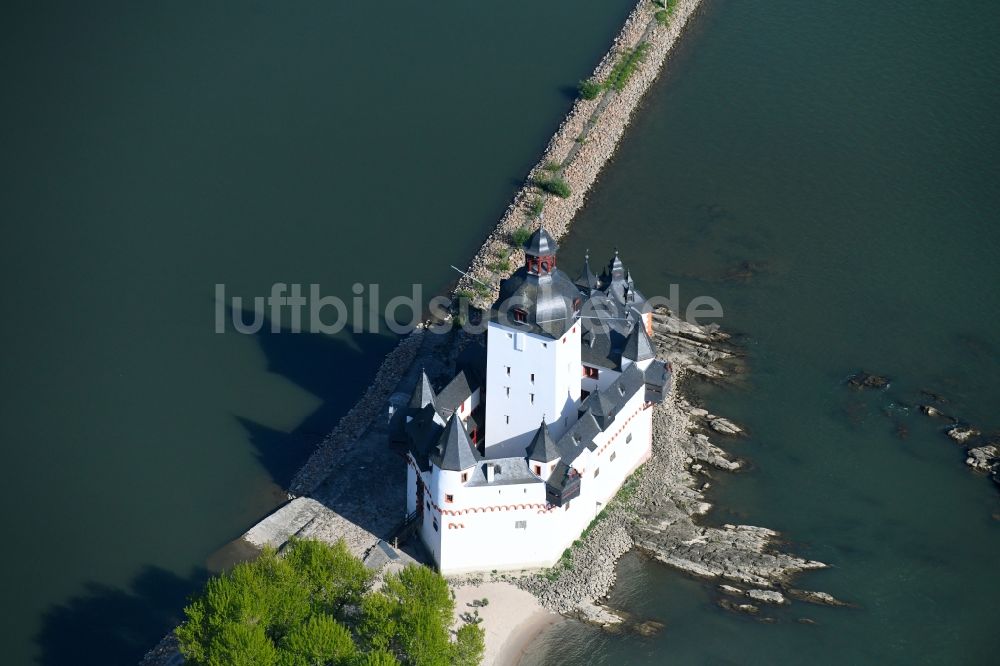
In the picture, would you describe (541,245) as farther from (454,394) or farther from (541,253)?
(454,394)

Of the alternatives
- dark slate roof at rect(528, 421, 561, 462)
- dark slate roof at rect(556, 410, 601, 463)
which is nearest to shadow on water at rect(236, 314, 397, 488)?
dark slate roof at rect(528, 421, 561, 462)

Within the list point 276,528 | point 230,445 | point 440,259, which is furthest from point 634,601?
point 440,259

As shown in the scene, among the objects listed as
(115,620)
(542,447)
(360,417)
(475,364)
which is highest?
(475,364)

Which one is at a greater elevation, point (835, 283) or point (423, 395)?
point (835, 283)

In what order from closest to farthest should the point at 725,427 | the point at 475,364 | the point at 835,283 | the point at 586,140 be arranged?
the point at 475,364 < the point at 725,427 < the point at 835,283 < the point at 586,140

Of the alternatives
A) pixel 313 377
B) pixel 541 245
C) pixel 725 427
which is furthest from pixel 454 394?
pixel 725 427

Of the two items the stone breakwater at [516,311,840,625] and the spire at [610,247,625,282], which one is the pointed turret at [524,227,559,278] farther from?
the stone breakwater at [516,311,840,625]
